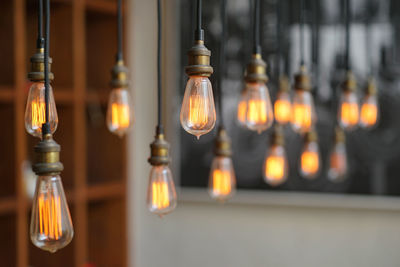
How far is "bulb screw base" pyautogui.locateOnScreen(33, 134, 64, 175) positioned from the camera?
87 cm

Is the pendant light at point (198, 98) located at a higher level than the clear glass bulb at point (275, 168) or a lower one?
higher

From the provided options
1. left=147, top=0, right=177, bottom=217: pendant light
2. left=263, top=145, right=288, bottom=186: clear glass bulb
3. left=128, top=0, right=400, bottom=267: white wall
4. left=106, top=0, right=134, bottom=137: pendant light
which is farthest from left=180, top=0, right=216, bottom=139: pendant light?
left=128, top=0, right=400, bottom=267: white wall

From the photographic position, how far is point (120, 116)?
1389 mm

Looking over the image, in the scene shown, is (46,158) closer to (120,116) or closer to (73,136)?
(120,116)

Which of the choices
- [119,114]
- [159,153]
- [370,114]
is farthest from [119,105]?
[370,114]

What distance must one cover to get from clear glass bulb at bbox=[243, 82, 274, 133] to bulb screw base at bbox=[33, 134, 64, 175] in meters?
0.48

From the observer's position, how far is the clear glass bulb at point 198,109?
0.92m

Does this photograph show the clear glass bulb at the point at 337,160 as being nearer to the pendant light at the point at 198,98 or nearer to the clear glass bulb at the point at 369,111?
the clear glass bulb at the point at 369,111

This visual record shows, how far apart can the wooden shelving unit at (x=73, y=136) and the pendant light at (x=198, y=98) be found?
147 centimetres

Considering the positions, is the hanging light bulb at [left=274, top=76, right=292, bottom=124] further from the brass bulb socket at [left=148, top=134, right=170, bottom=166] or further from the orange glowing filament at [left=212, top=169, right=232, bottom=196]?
the brass bulb socket at [left=148, top=134, right=170, bottom=166]

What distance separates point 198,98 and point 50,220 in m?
0.31

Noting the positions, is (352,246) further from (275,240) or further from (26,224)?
(26,224)

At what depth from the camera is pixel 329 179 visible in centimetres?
284

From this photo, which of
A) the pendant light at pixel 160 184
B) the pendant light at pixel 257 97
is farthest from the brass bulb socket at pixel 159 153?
the pendant light at pixel 257 97
